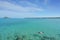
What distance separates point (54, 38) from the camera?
2.01m

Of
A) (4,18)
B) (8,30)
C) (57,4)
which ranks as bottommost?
(8,30)

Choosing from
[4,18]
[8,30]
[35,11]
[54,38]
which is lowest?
[54,38]

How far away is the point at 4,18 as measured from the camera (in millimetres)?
1896

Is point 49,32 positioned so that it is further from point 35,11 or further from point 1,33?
point 1,33

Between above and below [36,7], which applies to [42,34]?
below

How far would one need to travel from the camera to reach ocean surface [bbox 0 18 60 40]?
1.90 metres

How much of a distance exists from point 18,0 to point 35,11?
0.35 metres

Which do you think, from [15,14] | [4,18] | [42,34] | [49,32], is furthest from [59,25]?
[4,18]

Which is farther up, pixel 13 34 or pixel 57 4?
pixel 57 4

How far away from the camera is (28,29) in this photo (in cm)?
192

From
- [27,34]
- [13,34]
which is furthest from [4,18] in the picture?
[27,34]

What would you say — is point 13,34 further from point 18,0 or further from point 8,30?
point 18,0

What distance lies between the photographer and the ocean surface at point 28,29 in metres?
1.90

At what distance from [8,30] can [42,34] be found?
1.95 feet
